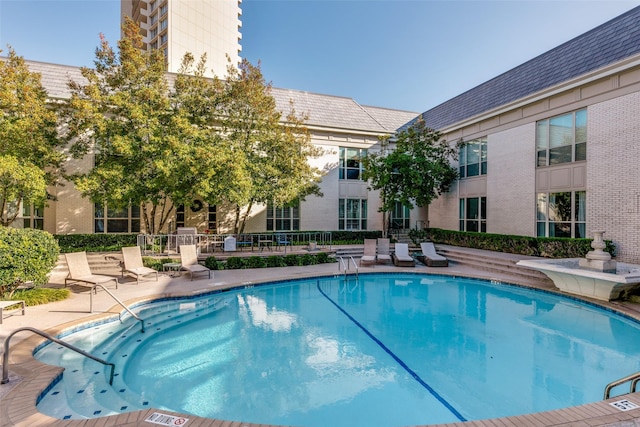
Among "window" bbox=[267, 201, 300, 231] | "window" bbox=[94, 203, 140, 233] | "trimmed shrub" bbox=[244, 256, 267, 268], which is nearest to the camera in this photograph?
"trimmed shrub" bbox=[244, 256, 267, 268]

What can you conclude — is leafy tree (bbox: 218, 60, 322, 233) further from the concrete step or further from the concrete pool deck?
the concrete step

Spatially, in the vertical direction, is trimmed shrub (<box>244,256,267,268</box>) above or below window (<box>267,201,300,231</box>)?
below

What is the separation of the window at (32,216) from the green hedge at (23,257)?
11238 mm

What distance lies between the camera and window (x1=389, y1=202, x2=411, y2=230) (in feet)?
78.2

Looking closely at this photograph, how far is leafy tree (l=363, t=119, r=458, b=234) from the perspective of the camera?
1902 centimetres

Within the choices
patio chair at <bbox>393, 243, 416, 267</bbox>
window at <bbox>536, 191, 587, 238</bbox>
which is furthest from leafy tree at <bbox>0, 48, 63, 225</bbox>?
window at <bbox>536, 191, 587, 238</bbox>

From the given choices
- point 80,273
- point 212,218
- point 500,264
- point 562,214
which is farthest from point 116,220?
point 562,214

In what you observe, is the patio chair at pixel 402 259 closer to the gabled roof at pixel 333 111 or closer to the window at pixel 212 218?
the gabled roof at pixel 333 111

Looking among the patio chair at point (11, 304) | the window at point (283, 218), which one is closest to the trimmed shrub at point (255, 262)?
the window at point (283, 218)

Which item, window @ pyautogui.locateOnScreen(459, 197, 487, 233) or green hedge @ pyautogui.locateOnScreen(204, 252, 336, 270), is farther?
window @ pyautogui.locateOnScreen(459, 197, 487, 233)

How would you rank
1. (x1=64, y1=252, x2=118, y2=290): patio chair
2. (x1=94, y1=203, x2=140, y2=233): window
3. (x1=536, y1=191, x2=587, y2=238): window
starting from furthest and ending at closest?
(x1=94, y1=203, x2=140, y2=233): window
(x1=536, y1=191, x2=587, y2=238): window
(x1=64, y1=252, x2=118, y2=290): patio chair

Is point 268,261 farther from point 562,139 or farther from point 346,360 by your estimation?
point 562,139

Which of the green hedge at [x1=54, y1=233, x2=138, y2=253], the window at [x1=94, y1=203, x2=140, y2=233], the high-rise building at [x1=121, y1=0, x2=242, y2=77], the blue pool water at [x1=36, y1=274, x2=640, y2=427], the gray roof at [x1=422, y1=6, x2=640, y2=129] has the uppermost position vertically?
the high-rise building at [x1=121, y1=0, x2=242, y2=77]

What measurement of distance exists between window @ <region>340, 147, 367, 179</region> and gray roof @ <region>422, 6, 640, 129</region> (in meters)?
5.92
